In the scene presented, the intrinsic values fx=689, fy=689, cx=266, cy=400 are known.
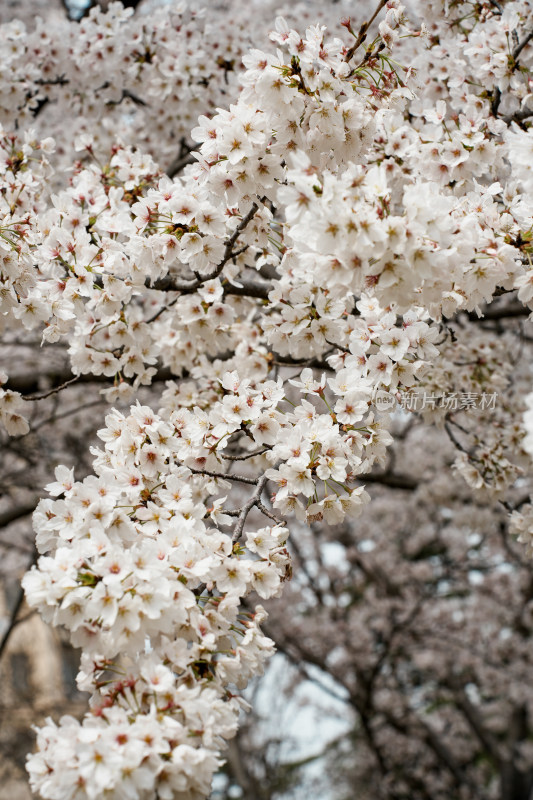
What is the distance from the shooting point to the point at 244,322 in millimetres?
3551

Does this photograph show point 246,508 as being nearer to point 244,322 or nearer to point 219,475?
point 219,475

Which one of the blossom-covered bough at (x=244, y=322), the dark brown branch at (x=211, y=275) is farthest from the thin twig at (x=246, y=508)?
the dark brown branch at (x=211, y=275)

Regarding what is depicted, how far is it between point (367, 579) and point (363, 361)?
7.66m

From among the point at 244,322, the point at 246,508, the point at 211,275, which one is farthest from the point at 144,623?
the point at 244,322

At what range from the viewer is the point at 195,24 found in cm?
457

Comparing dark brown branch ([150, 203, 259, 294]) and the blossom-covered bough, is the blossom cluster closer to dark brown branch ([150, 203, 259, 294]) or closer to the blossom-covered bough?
the blossom-covered bough

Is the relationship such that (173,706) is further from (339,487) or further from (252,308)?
(252,308)

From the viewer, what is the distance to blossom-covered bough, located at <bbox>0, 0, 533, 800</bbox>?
5.65ft

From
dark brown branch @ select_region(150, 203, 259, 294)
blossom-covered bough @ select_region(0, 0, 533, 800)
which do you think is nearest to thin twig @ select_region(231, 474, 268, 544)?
blossom-covered bough @ select_region(0, 0, 533, 800)

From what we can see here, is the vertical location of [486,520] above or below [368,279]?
below

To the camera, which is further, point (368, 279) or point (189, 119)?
point (189, 119)

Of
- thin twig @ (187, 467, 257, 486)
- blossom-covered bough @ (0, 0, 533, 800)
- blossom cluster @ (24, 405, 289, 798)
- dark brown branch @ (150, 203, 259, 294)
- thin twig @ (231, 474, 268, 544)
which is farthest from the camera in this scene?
dark brown branch @ (150, 203, 259, 294)

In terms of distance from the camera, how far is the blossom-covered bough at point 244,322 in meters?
1.72

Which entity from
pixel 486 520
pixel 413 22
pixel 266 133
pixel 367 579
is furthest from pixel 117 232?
pixel 367 579
